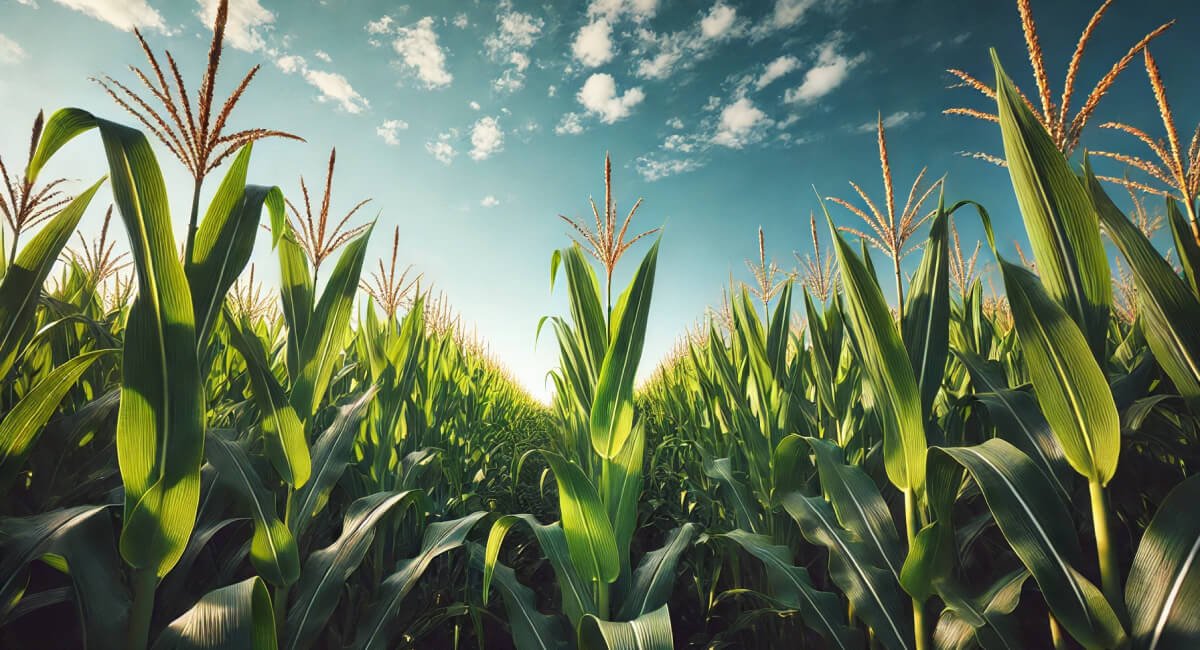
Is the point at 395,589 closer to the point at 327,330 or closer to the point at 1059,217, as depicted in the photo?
the point at 327,330

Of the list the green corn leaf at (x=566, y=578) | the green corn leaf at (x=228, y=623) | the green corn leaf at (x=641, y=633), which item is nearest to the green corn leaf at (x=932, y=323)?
the green corn leaf at (x=641, y=633)

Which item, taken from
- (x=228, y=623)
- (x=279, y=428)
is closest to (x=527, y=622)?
(x=228, y=623)

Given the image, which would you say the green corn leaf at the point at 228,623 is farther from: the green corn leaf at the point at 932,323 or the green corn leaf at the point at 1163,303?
→ the green corn leaf at the point at 1163,303

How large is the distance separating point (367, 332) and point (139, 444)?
3.18ft

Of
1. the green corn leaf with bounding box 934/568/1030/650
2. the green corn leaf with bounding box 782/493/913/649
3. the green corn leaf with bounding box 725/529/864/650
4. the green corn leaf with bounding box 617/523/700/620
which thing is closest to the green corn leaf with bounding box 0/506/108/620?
the green corn leaf with bounding box 617/523/700/620

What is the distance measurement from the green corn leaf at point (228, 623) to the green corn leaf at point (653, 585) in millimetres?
789

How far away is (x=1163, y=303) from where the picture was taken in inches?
32.0

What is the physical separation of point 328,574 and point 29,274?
0.88m

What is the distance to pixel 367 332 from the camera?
1.76 m

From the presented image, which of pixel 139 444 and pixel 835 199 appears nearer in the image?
pixel 139 444

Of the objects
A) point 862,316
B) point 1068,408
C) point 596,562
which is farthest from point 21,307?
point 1068,408

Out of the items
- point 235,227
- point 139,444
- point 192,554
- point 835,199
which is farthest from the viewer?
point 835,199

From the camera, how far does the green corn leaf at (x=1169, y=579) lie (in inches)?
28.6

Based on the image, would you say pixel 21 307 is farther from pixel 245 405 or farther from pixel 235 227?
pixel 245 405
